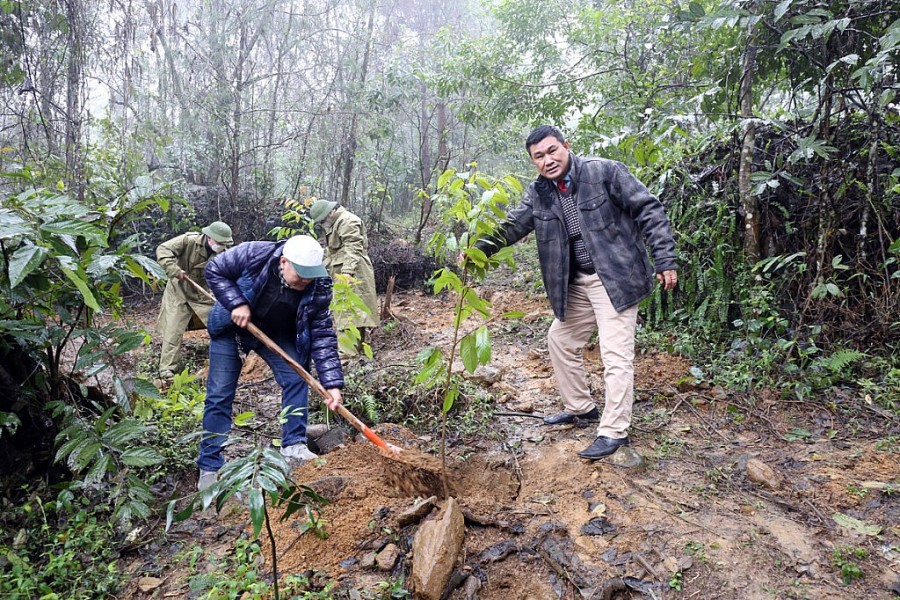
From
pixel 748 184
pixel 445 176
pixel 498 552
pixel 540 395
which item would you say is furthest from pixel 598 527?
pixel 748 184

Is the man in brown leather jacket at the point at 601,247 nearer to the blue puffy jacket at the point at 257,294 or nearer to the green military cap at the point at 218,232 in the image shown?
the blue puffy jacket at the point at 257,294

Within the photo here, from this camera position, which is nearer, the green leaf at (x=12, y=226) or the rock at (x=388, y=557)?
the green leaf at (x=12, y=226)

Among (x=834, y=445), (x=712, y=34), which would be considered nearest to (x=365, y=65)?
(x=712, y=34)

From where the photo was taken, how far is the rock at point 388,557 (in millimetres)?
2245

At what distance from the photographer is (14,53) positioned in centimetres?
517

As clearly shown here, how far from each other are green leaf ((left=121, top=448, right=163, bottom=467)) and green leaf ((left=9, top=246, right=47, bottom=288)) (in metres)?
0.93

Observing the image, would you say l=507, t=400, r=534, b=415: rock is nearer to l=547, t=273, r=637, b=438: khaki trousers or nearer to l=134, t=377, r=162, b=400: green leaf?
l=547, t=273, r=637, b=438: khaki trousers

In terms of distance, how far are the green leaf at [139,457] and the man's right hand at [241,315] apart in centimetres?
85

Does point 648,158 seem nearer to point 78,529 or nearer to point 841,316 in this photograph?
point 841,316

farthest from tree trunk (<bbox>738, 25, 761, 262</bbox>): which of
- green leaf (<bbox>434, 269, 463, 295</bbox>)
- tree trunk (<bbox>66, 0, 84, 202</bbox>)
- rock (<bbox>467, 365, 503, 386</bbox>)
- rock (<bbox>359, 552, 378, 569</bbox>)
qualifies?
tree trunk (<bbox>66, 0, 84, 202</bbox>)

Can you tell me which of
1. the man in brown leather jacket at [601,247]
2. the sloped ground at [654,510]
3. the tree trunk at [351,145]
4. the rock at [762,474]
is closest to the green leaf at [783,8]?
the man in brown leather jacket at [601,247]

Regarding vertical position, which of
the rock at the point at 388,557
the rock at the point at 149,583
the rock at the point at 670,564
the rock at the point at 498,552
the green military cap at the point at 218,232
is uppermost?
the green military cap at the point at 218,232

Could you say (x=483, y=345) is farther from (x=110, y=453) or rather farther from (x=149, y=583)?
(x=149, y=583)

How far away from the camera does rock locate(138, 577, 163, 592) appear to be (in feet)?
7.46
